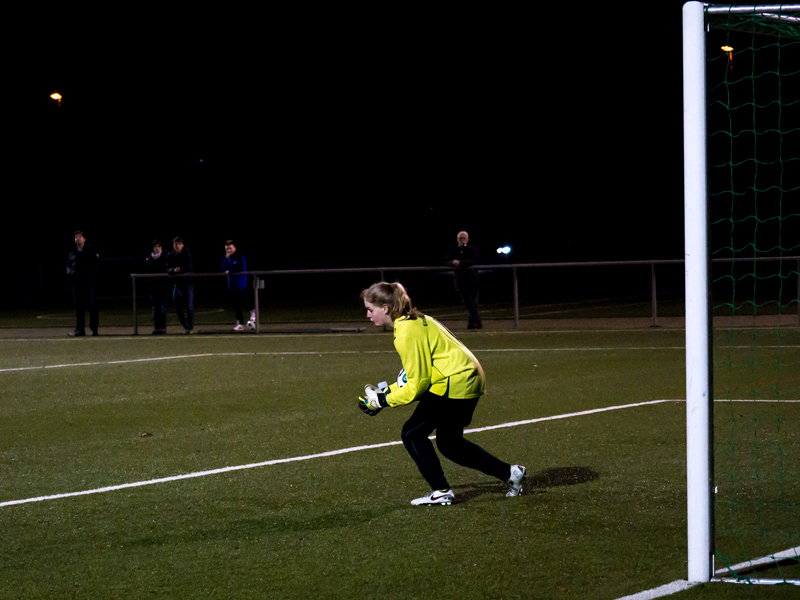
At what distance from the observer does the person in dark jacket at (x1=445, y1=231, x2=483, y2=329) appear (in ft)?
69.2

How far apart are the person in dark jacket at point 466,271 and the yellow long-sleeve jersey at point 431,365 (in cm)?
1430

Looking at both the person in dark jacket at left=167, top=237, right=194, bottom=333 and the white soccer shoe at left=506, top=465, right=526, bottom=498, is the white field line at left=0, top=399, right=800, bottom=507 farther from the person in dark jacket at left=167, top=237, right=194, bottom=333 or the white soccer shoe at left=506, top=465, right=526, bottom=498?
the person in dark jacket at left=167, top=237, right=194, bottom=333

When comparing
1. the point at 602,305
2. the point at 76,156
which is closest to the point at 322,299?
the point at 602,305

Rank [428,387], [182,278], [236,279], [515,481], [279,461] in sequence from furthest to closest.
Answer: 1. [236,279]
2. [182,278]
3. [279,461]
4. [515,481]
5. [428,387]

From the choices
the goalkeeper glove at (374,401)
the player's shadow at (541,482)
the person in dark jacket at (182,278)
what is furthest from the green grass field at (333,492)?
the person in dark jacket at (182,278)

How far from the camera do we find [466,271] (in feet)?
69.4

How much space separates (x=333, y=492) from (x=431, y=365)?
1220 millimetres

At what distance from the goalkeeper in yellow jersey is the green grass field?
293 millimetres

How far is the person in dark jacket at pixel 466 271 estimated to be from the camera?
21.1 meters

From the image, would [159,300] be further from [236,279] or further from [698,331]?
[698,331]

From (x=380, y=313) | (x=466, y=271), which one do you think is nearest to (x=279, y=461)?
(x=380, y=313)

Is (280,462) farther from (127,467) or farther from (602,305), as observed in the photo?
(602,305)

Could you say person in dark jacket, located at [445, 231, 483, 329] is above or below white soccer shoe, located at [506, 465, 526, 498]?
above

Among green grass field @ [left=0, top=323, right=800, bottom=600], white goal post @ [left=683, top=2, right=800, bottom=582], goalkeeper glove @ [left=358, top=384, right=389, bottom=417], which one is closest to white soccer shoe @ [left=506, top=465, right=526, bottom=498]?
green grass field @ [left=0, top=323, right=800, bottom=600]
